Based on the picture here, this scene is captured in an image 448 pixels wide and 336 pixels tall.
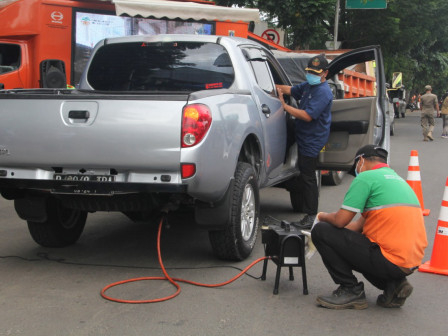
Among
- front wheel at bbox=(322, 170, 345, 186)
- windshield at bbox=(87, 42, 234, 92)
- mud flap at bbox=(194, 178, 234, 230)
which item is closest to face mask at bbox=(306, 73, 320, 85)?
windshield at bbox=(87, 42, 234, 92)

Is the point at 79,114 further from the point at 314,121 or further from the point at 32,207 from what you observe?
the point at 314,121

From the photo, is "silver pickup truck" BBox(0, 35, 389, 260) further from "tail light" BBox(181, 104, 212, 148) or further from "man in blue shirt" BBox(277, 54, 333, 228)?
"man in blue shirt" BBox(277, 54, 333, 228)

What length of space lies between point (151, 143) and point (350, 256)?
163 centimetres

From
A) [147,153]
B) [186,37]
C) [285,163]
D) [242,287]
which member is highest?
[186,37]

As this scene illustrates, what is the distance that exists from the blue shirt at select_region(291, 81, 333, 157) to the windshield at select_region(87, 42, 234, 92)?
1110mm

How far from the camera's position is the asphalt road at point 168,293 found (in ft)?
12.6

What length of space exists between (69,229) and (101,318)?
2021 millimetres

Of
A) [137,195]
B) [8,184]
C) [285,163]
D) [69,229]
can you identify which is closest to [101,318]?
[137,195]

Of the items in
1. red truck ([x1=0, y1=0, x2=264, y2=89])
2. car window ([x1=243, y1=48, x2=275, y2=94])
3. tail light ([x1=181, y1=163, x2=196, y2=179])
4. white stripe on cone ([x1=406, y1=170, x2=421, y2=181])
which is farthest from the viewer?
red truck ([x1=0, y1=0, x2=264, y2=89])

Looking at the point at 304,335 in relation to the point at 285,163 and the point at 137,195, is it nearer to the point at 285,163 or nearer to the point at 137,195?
the point at 137,195

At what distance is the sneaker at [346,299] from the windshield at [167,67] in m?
2.34

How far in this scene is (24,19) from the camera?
37.2 ft

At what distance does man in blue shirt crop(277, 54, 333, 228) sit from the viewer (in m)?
6.32

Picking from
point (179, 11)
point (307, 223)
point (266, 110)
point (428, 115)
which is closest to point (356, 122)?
point (307, 223)
